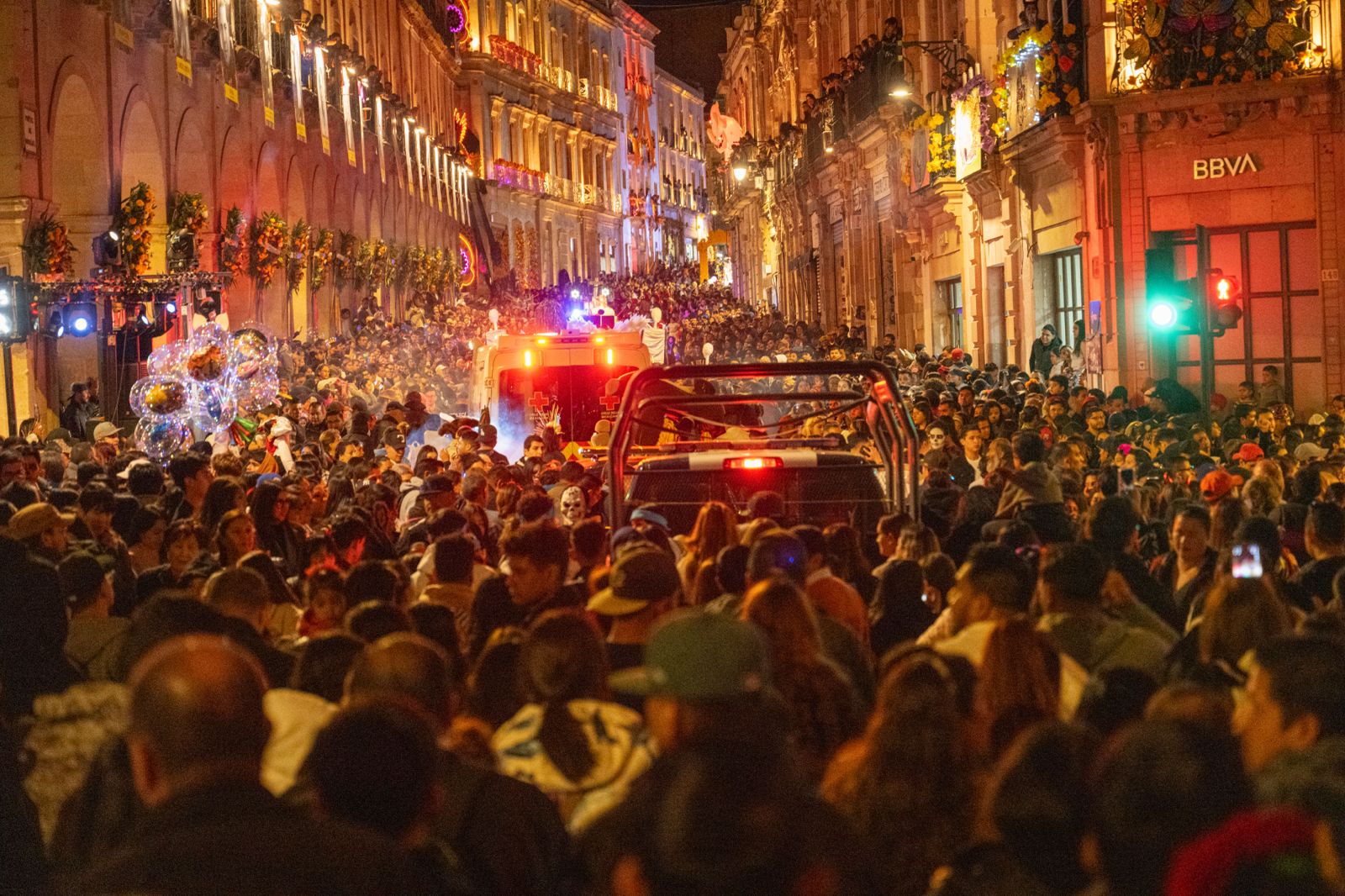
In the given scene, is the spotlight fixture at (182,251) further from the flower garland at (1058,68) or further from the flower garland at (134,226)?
the flower garland at (1058,68)

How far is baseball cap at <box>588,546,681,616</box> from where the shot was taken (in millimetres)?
6273

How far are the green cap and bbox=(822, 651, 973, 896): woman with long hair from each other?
1.63 ft

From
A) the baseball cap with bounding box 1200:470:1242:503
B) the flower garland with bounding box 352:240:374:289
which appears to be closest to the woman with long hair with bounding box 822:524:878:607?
the baseball cap with bounding box 1200:470:1242:503

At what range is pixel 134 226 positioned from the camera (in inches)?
985

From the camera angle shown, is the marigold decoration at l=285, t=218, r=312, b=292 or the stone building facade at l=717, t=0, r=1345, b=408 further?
the marigold decoration at l=285, t=218, r=312, b=292

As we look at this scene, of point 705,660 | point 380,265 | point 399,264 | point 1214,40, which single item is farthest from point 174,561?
point 399,264

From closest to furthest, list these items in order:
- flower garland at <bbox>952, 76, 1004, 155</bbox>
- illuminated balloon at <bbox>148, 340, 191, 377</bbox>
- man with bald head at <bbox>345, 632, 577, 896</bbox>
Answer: man with bald head at <bbox>345, 632, 577, 896</bbox> < illuminated balloon at <bbox>148, 340, 191, 377</bbox> < flower garland at <bbox>952, 76, 1004, 155</bbox>

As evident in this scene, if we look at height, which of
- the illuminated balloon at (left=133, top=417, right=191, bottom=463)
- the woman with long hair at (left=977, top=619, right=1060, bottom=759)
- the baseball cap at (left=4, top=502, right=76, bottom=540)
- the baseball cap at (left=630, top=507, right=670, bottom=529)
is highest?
the illuminated balloon at (left=133, top=417, right=191, bottom=463)

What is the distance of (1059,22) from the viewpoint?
2639 centimetres

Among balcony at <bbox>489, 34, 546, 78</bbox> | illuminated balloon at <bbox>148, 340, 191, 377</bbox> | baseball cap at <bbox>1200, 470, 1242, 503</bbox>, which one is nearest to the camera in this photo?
baseball cap at <bbox>1200, 470, 1242, 503</bbox>

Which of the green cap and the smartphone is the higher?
the green cap

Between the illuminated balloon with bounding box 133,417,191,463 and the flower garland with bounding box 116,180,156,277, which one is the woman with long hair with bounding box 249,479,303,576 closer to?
the illuminated balloon with bounding box 133,417,191,463

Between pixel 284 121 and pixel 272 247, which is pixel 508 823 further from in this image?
pixel 284 121

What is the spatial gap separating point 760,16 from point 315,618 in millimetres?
67719
